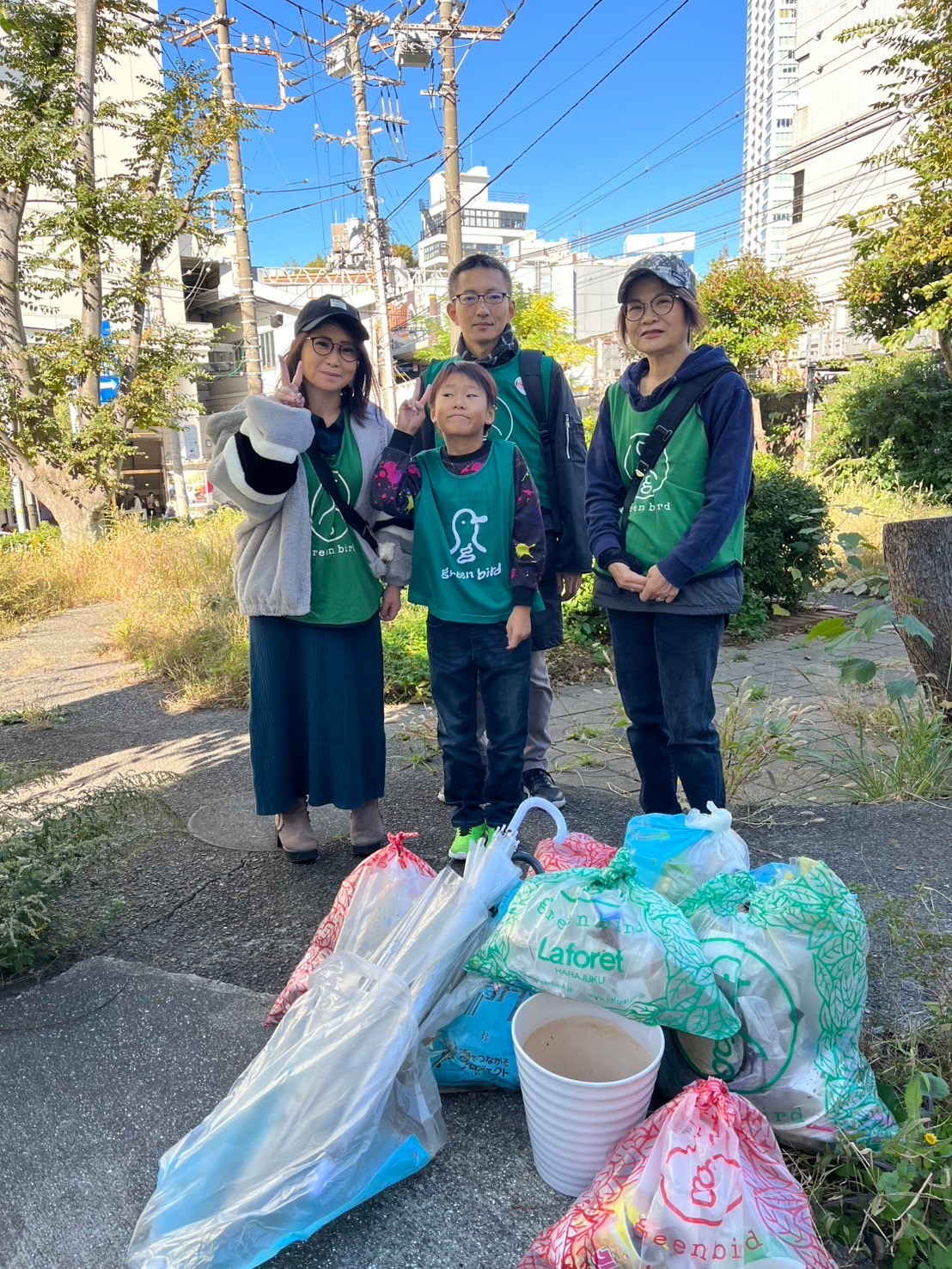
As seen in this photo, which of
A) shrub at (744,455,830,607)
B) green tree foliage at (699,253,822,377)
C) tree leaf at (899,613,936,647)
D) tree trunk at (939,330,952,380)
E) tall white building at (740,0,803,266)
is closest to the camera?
tree leaf at (899,613,936,647)

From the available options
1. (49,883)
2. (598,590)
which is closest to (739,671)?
(598,590)

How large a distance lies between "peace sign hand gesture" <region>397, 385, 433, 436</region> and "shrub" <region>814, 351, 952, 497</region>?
10926 mm

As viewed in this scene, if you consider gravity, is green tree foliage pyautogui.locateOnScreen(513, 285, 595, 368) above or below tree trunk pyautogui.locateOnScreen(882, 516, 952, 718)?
above

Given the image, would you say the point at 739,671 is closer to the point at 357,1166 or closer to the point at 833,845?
the point at 833,845

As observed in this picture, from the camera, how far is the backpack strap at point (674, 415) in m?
2.64

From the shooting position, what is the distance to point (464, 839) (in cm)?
303

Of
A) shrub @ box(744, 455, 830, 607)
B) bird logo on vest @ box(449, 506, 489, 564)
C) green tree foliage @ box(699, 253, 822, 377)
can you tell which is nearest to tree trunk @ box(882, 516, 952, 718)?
bird logo on vest @ box(449, 506, 489, 564)

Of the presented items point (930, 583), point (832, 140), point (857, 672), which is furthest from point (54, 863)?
point (832, 140)

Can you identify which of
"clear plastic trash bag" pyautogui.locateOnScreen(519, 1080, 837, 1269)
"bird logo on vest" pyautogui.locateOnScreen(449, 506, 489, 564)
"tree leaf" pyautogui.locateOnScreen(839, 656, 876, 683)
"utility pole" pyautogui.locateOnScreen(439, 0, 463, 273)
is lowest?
"clear plastic trash bag" pyautogui.locateOnScreen(519, 1080, 837, 1269)

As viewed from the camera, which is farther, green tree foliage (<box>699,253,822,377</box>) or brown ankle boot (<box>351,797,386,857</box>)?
green tree foliage (<box>699,253,822,377</box>)

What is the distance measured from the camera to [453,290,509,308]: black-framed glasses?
3.10 meters

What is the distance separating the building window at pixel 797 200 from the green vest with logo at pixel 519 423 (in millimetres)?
32880

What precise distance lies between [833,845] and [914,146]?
403 inches

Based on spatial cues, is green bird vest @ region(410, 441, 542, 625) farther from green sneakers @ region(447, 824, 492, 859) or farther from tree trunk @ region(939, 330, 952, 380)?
tree trunk @ region(939, 330, 952, 380)
